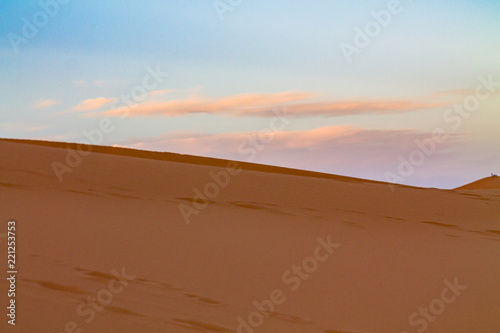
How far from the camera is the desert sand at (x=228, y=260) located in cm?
413

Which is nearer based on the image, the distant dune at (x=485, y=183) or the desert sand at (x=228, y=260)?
the desert sand at (x=228, y=260)

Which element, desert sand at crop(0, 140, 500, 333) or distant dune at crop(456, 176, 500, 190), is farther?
distant dune at crop(456, 176, 500, 190)

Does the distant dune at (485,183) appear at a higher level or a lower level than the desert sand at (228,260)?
higher

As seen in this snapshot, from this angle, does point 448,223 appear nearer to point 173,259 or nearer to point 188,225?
point 188,225

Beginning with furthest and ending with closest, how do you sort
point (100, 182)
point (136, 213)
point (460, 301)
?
1. point (100, 182)
2. point (136, 213)
3. point (460, 301)

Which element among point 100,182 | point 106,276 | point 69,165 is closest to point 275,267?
point 106,276

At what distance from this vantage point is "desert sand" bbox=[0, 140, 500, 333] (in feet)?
13.6

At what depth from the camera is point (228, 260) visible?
5.95 m

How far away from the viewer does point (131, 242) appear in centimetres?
620

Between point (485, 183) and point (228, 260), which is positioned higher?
point (485, 183)

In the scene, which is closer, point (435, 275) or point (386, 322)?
point (386, 322)

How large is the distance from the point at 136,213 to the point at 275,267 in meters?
3.27

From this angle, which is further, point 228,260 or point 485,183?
point 485,183

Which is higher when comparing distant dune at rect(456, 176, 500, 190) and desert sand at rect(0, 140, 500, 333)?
distant dune at rect(456, 176, 500, 190)
